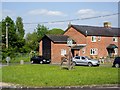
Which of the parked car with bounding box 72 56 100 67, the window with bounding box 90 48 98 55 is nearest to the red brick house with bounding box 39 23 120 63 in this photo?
the window with bounding box 90 48 98 55

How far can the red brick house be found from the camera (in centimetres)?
6162

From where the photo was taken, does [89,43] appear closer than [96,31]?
A: Yes

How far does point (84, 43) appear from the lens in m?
62.4

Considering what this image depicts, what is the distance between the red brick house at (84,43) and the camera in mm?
61625

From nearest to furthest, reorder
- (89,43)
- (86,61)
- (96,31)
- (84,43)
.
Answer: (86,61), (84,43), (89,43), (96,31)

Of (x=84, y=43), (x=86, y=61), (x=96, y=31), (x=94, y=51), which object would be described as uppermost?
(x=96, y=31)

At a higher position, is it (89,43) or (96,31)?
(96,31)

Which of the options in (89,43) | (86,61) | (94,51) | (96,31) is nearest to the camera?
(86,61)

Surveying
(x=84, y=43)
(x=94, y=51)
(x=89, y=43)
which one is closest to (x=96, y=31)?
(x=89, y=43)

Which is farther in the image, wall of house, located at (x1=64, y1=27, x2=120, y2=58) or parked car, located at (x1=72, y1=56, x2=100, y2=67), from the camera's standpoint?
wall of house, located at (x1=64, y1=27, x2=120, y2=58)

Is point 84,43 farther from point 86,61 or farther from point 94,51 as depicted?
point 86,61

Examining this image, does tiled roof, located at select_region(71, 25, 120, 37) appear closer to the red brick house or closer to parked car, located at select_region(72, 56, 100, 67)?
the red brick house

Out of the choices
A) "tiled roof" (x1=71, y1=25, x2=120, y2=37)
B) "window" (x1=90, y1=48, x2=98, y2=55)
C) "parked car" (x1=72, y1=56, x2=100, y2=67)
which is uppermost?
"tiled roof" (x1=71, y1=25, x2=120, y2=37)

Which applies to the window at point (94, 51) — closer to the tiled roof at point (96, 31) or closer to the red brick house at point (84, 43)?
the red brick house at point (84, 43)
